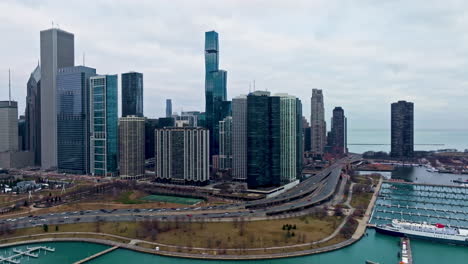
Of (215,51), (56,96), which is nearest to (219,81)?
(215,51)

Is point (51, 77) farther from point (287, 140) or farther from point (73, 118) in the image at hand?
point (287, 140)

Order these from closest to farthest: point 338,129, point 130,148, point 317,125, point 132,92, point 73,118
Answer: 1. point 130,148
2. point 73,118
3. point 132,92
4. point 317,125
5. point 338,129

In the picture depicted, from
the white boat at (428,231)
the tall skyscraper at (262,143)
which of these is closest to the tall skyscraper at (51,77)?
the tall skyscraper at (262,143)

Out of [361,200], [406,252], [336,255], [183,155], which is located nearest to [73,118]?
[183,155]

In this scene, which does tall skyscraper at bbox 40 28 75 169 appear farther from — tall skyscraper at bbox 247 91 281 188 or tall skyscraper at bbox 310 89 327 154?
tall skyscraper at bbox 310 89 327 154

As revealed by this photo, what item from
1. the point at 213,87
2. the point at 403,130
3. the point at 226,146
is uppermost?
the point at 213,87

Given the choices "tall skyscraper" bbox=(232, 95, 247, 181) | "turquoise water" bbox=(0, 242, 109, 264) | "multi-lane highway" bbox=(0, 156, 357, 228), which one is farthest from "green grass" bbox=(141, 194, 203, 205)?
"turquoise water" bbox=(0, 242, 109, 264)

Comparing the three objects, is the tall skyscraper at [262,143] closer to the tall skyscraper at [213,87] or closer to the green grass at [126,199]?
the green grass at [126,199]

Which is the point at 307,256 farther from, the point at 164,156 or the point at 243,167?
the point at 164,156
